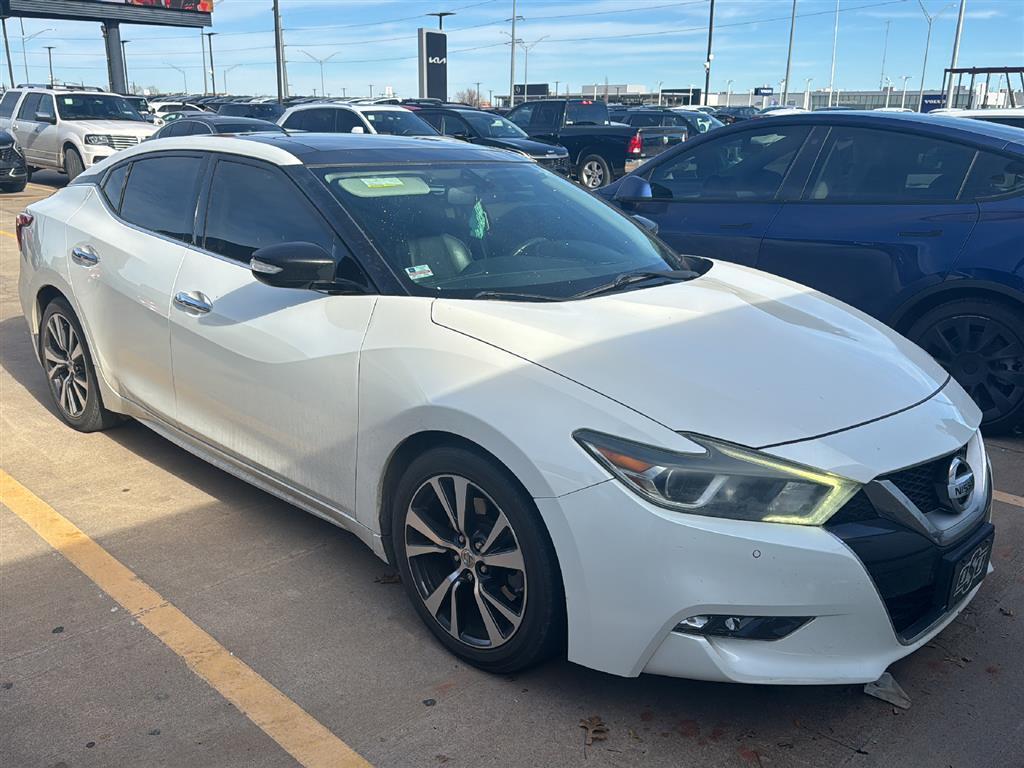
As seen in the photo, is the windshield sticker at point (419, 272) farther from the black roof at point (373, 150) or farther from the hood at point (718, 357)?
the black roof at point (373, 150)

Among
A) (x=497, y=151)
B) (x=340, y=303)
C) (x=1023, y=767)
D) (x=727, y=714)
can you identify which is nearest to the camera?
(x=1023, y=767)

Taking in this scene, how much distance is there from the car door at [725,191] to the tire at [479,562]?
3.10 metres

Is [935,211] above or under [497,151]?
under

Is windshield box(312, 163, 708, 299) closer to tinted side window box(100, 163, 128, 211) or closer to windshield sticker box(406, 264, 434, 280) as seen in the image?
windshield sticker box(406, 264, 434, 280)

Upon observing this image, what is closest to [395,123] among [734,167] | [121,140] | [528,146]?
[528,146]

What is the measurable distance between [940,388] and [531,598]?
1.52 metres

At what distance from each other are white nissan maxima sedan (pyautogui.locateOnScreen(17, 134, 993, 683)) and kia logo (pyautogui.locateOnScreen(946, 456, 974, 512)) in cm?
1

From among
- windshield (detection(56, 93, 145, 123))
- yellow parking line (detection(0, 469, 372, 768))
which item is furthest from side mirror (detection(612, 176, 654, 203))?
windshield (detection(56, 93, 145, 123))

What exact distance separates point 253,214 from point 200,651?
168cm

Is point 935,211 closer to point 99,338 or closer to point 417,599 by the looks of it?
point 417,599

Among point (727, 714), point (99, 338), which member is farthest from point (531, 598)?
point (99, 338)

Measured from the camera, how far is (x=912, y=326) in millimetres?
5145

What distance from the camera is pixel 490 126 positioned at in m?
18.0

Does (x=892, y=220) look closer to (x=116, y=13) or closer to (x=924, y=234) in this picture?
(x=924, y=234)
